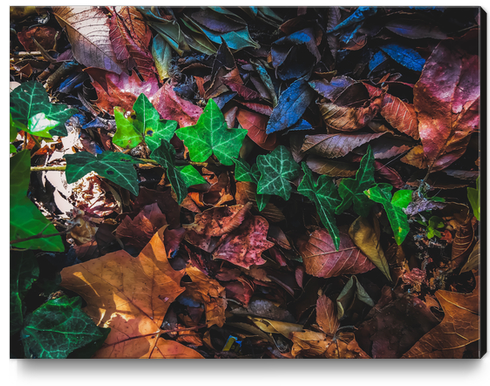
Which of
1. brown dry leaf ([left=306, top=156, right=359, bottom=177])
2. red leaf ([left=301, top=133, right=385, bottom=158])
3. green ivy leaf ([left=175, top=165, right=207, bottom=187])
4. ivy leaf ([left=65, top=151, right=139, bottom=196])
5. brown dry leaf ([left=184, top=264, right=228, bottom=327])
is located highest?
ivy leaf ([left=65, top=151, right=139, bottom=196])

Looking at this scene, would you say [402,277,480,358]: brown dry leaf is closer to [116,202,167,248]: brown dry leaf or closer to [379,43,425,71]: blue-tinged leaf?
[379,43,425,71]: blue-tinged leaf

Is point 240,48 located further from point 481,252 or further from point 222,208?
point 481,252

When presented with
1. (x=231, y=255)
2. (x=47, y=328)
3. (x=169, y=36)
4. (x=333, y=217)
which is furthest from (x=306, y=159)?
(x=47, y=328)

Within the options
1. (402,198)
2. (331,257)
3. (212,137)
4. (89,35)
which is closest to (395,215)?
(402,198)

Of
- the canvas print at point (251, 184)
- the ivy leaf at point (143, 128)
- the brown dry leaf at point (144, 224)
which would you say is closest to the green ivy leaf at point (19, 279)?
the canvas print at point (251, 184)

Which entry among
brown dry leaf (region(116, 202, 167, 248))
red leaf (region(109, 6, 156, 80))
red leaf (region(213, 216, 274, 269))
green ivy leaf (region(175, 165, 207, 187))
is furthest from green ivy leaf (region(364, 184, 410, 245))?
red leaf (region(109, 6, 156, 80))

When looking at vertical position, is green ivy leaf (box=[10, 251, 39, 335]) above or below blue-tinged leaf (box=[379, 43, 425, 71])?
below

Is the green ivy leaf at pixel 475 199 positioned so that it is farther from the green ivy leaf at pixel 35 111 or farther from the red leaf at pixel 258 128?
the green ivy leaf at pixel 35 111
